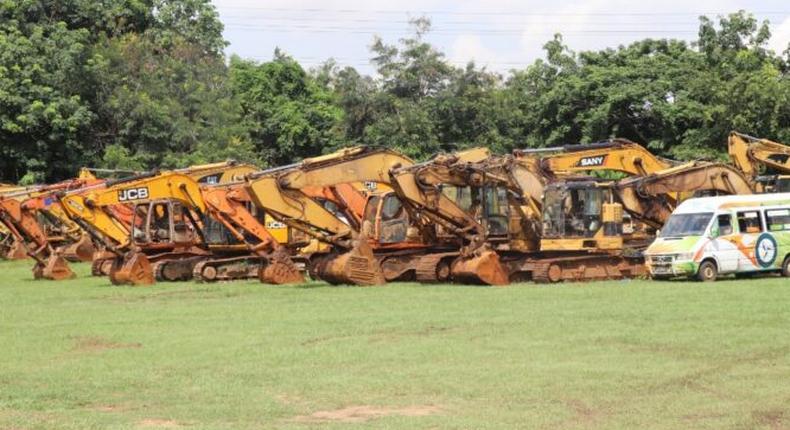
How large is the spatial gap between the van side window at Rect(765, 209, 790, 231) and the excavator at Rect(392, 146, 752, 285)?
3.34 m

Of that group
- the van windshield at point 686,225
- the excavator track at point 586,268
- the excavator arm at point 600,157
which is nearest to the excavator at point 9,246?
the excavator arm at point 600,157

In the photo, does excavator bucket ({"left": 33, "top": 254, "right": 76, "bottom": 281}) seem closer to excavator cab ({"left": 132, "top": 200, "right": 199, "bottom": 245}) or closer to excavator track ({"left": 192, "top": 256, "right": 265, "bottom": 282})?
excavator cab ({"left": 132, "top": 200, "right": 199, "bottom": 245})

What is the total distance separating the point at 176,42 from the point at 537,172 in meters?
37.2

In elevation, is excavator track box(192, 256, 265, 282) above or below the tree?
below

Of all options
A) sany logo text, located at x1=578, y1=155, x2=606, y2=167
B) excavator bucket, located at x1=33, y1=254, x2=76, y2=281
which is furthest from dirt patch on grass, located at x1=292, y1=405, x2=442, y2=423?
excavator bucket, located at x1=33, y1=254, x2=76, y2=281

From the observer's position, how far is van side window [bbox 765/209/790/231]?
28625 mm

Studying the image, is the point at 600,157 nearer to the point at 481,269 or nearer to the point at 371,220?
the point at 481,269

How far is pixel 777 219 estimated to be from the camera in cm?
2873

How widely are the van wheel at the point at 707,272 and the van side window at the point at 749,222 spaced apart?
1156mm

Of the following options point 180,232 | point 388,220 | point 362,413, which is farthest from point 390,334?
point 180,232

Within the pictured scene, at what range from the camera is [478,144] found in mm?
56062

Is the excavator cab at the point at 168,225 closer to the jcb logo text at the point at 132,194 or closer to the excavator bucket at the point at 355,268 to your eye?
the jcb logo text at the point at 132,194

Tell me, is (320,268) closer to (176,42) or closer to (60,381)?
(60,381)

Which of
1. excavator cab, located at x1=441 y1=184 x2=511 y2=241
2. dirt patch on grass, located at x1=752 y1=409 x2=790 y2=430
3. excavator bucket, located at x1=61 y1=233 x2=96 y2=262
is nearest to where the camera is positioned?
dirt patch on grass, located at x1=752 y1=409 x2=790 y2=430
